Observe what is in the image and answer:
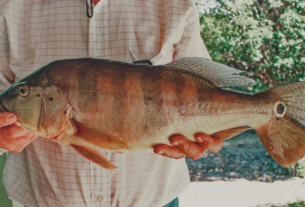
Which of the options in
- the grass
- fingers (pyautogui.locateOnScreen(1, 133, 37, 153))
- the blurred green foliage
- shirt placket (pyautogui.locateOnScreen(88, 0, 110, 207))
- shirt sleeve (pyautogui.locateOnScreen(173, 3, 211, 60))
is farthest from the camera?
the blurred green foliage

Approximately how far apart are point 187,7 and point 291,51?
5.76 metres

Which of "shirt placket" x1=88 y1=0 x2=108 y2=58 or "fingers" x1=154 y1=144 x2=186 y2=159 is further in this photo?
"shirt placket" x1=88 y1=0 x2=108 y2=58

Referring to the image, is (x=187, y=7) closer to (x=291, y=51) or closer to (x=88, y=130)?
(x=88, y=130)

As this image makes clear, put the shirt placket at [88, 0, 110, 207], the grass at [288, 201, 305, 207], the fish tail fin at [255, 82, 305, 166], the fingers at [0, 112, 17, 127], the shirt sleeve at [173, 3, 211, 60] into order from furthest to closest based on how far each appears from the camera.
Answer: the grass at [288, 201, 305, 207] → the shirt sleeve at [173, 3, 211, 60] → the shirt placket at [88, 0, 110, 207] → the fish tail fin at [255, 82, 305, 166] → the fingers at [0, 112, 17, 127]

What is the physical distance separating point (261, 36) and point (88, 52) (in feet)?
18.8

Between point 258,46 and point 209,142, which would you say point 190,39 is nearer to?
point 209,142

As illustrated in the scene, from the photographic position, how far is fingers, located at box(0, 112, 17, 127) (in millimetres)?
1338

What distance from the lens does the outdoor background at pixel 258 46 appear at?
657 cm

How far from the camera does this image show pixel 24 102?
1.41 m

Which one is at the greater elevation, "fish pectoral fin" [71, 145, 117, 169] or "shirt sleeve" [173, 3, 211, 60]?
"shirt sleeve" [173, 3, 211, 60]

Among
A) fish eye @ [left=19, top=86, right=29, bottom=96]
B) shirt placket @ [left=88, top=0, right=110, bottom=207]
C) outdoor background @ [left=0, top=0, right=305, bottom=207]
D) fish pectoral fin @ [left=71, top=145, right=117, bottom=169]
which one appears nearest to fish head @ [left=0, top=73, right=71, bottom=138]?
fish eye @ [left=19, top=86, right=29, bottom=96]

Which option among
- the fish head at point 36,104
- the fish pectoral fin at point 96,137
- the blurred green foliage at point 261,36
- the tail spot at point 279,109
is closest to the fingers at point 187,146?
the fish pectoral fin at point 96,137

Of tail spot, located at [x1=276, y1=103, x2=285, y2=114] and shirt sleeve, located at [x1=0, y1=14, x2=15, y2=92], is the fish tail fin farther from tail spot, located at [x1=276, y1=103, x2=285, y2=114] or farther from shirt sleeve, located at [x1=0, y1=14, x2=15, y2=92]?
shirt sleeve, located at [x1=0, y1=14, x2=15, y2=92]

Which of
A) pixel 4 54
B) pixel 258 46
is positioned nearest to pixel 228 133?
pixel 4 54
